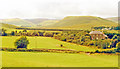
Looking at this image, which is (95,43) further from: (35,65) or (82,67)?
(35,65)

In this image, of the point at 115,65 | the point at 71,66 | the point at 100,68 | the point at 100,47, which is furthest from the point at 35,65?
the point at 100,47

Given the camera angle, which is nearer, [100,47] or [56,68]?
[56,68]

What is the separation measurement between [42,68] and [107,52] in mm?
28619

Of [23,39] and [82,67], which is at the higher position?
[23,39]

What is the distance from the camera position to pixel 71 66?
111ft

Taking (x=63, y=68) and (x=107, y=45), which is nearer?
(x=63, y=68)

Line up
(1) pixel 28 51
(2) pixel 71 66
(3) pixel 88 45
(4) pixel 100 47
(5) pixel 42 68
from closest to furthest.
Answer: (5) pixel 42 68 → (2) pixel 71 66 → (1) pixel 28 51 → (4) pixel 100 47 → (3) pixel 88 45

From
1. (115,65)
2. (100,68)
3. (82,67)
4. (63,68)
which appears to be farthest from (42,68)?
(115,65)

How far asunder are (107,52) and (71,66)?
2233 centimetres

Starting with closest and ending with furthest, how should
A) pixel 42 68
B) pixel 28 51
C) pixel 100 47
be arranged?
pixel 42 68
pixel 28 51
pixel 100 47

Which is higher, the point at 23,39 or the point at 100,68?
the point at 23,39

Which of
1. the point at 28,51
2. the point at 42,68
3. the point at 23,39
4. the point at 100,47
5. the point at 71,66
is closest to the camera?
the point at 42,68

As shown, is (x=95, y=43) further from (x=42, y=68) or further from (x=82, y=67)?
(x=42, y=68)

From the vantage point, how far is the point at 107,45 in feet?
201
